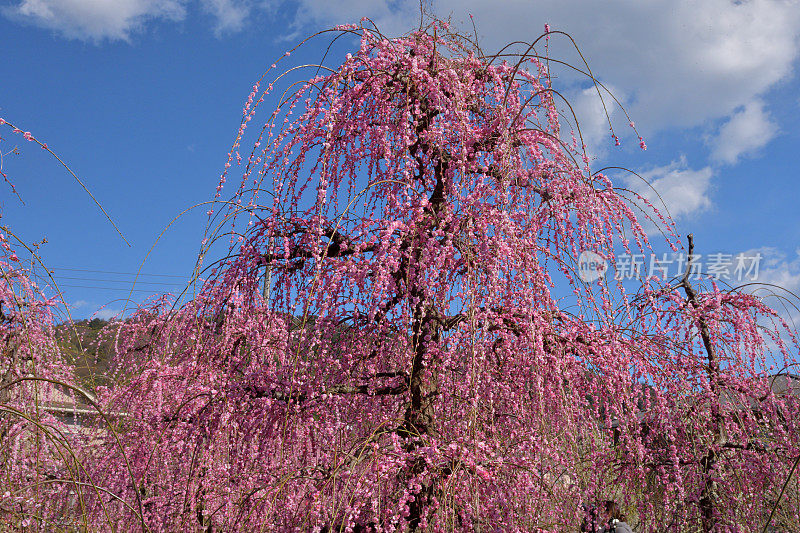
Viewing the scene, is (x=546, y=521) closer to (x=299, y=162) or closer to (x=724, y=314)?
(x=299, y=162)

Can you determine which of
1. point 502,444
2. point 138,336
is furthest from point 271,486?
point 138,336

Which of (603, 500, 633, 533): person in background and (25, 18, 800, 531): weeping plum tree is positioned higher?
(25, 18, 800, 531): weeping plum tree

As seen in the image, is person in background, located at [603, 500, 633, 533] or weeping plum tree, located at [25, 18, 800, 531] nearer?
weeping plum tree, located at [25, 18, 800, 531]

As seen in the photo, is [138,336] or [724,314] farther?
[138,336]

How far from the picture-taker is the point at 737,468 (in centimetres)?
499

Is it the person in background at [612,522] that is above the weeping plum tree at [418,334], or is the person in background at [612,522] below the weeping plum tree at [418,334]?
below

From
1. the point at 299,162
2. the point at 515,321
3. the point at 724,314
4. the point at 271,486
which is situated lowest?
the point at 271,486

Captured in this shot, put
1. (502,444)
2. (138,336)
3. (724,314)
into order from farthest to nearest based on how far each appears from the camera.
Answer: (138,336) < (724,314) < (502,444)

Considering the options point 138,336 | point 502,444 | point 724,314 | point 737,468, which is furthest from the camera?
point 138,336

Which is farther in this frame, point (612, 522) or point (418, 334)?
point (612, 522)

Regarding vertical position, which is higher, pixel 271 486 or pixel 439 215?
pixel 439 215

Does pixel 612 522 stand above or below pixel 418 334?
below

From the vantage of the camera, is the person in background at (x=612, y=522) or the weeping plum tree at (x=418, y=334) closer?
the weeping plum tree at (x=418, y=334)

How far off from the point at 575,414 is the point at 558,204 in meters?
1.36
